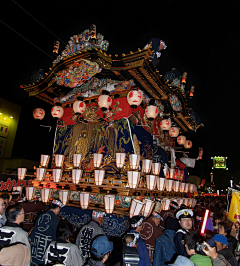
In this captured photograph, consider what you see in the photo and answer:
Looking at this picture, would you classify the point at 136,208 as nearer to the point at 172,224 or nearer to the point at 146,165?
the point at 172,224

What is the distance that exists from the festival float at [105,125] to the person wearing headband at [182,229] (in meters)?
1.50

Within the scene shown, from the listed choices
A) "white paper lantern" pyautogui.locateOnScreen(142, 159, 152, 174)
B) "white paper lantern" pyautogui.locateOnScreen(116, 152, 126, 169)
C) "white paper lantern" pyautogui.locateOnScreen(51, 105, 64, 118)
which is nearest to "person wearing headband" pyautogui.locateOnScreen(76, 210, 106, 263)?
"white paper lantern" pyautogui.locateOnScreen(116, 152, 126, 169)

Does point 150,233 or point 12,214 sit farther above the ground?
point 12,214

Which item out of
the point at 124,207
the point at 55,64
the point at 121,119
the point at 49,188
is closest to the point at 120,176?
the point at 124,207

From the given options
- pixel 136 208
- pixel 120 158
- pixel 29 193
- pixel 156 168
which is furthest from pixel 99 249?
pixel 29 193

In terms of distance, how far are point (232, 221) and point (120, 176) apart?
4.39m

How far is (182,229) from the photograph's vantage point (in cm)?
438

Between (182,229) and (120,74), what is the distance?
5792mm

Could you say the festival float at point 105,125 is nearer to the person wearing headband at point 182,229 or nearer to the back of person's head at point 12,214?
the person wearing headband at point 182,229

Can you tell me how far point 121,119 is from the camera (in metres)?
8.01

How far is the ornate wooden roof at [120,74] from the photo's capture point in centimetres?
677

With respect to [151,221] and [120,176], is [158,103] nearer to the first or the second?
[120,176]

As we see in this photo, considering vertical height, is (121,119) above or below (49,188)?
above

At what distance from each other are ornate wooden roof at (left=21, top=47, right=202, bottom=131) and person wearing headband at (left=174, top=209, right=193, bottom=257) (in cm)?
476
